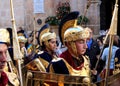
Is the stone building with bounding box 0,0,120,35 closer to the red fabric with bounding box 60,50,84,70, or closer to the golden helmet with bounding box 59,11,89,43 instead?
the golden helmet with bounding box 59,11,89,43

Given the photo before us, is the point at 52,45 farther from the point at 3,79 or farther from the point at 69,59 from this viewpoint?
the point at 3,79

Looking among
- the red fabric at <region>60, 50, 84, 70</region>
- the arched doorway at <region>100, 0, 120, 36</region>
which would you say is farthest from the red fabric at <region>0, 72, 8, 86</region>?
the arched doorway at <region>100, 0, 120, 36</region>

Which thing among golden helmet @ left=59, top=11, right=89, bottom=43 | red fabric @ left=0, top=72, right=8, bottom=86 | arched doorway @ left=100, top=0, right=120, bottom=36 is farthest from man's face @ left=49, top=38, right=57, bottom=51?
arched doorway @ left=100, top=0, right=120, bottom=36

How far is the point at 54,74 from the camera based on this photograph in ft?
16.4

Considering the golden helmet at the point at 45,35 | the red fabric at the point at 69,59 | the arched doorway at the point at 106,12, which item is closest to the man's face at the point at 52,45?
the golden helmet at the point at 45,35

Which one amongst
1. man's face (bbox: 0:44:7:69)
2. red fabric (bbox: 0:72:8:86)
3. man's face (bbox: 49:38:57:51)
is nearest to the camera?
man's face (bbox: 0:44:7:69)

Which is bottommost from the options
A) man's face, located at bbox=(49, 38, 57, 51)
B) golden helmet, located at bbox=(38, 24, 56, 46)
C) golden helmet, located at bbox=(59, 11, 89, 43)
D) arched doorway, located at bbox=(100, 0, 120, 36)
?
arched doorway, located at bbox=(100, 0, 120, 36)

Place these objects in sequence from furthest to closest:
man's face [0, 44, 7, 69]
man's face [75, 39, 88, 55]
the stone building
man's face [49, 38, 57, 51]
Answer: the stone building
man's face [49, 38, 57, 51]
man's face [75, 39, 88, 55]
man's face [0, 44, 7, 69]

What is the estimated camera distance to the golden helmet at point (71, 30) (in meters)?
5.22

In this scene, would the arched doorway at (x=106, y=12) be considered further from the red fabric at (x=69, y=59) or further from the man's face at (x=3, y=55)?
the man's face at (x=3, y=55)

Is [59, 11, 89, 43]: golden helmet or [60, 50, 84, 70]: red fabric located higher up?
[59, 11, 89, 43]: golden helmet

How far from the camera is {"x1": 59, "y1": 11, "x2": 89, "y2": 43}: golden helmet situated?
5.22m

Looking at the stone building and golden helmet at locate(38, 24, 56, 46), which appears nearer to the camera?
golden helmet at locate(38, 24, 56, 46)

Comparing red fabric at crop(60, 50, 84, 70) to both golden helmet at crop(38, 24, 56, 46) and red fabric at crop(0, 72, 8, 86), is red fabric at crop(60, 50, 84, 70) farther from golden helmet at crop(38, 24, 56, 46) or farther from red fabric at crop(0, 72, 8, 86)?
golden helmet at crop(38, 24, 56, 46)
